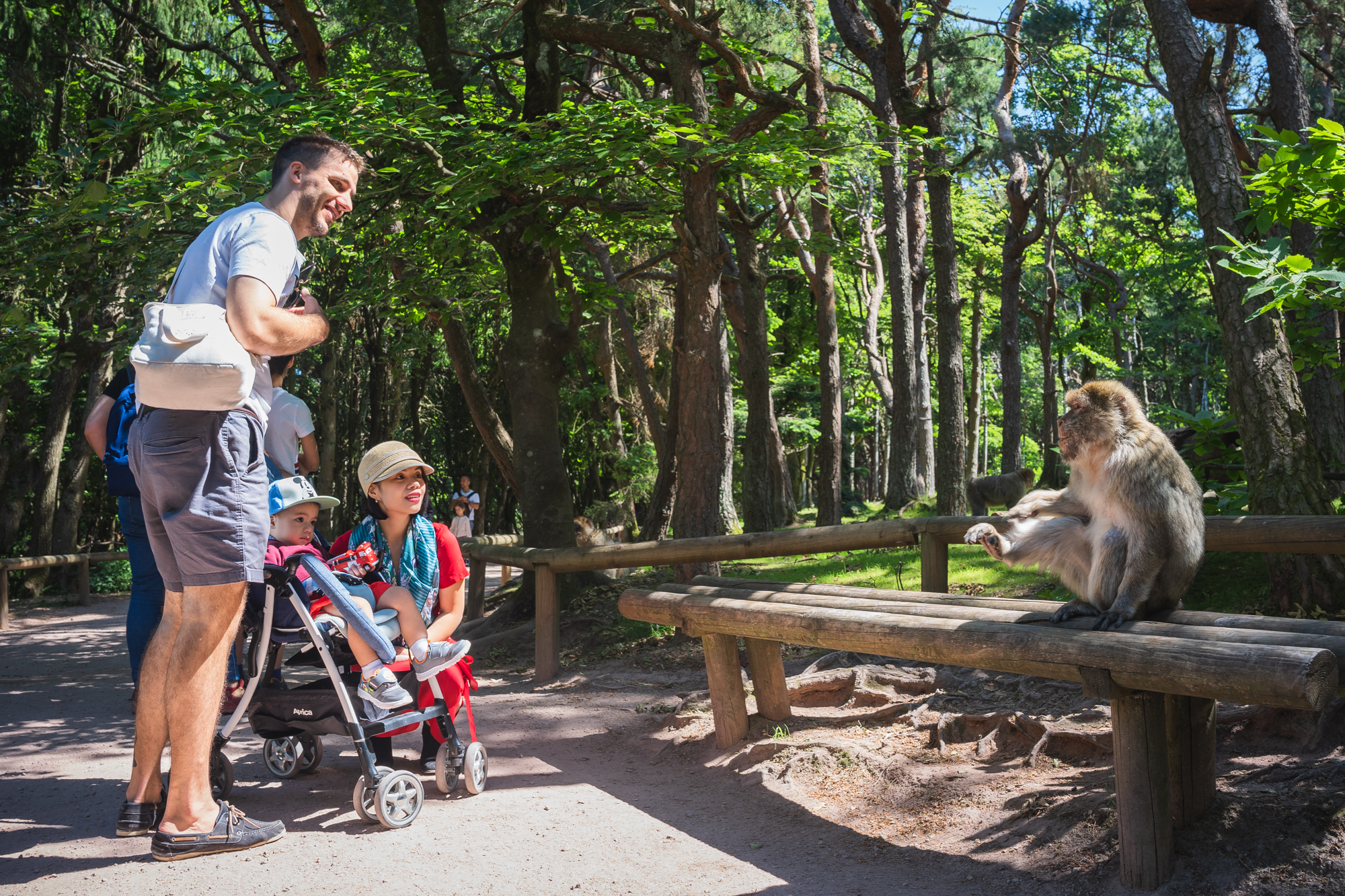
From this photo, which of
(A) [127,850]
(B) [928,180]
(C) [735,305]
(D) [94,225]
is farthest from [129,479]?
(B) [928,180]

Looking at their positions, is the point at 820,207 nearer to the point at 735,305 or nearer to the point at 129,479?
the point at 735,305

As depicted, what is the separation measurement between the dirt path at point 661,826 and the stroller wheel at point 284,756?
8 centimetres

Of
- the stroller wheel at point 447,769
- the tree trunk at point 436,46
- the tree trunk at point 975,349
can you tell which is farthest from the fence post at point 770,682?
the tree trunk at point 975,349

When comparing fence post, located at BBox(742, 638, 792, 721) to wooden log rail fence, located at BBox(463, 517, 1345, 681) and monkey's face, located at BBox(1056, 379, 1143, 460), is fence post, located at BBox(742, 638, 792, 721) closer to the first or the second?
wooden log rail fence, located at BBox(463, 517, 1345, 681)

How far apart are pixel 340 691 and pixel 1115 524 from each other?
3.01 metres

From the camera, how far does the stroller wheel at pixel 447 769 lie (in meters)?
4.18

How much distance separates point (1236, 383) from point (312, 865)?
4805 mm

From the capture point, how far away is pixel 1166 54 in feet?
17.9

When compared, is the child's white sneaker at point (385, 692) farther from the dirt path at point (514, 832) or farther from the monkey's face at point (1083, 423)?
the monkey's face at point (1083, 423)

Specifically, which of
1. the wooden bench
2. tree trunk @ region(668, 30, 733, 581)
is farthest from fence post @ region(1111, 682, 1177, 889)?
tree trunk @ region(668, 30, 733, 581)

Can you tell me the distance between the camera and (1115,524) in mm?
3363

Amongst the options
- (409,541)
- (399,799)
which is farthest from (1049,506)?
(399,799)

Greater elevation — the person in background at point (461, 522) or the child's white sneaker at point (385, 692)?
the person in background at point (461, 522)

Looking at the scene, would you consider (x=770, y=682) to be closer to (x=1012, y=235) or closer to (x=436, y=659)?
(x=436, y=659)
